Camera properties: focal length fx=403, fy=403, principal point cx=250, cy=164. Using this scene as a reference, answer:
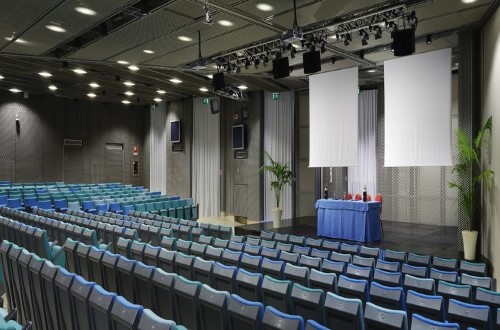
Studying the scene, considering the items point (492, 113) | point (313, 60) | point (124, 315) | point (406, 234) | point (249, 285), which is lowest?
point (406, 234)

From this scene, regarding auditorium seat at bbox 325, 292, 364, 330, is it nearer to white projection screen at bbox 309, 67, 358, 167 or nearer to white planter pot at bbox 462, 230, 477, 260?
white planter pot at bbox 462, 230, 477, 260

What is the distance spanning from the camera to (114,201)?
12.2 metres

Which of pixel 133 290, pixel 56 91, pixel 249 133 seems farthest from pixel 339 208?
pixel 56 91

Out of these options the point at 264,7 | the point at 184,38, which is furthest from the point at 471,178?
the point at 184,38

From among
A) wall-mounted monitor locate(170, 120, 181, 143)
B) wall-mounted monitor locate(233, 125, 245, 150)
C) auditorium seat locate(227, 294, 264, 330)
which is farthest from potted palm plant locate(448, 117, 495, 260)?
wall-mounted monitor locate(170, 120, 181, 143)

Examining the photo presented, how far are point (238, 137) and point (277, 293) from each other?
12243mm

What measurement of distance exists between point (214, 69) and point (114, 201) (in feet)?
16.4

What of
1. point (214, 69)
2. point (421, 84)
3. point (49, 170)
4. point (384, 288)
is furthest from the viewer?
point (49, 170)

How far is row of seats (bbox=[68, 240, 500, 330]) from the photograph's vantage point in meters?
3.31

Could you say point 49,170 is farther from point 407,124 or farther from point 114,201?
point 407,124

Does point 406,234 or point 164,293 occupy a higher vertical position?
point 164,293

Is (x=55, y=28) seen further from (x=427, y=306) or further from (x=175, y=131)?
(x=175, y=131)

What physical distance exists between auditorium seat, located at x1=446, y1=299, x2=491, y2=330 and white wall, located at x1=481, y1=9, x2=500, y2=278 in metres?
3.94

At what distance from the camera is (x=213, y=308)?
2.91 m
